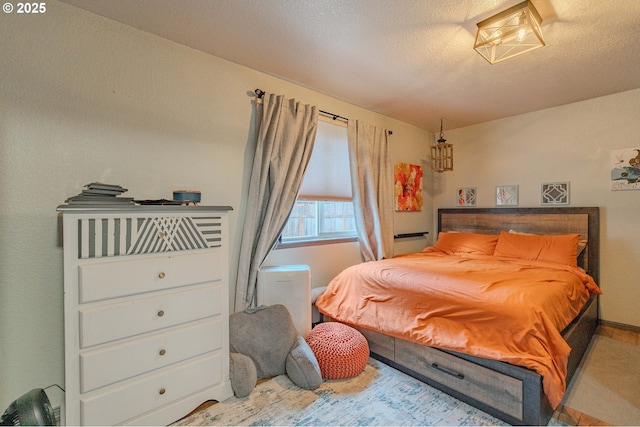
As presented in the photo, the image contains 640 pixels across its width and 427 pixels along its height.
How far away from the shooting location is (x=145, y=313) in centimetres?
153

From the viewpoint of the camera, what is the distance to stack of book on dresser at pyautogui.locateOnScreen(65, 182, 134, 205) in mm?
1442

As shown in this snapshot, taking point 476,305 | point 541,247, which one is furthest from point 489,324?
point 541,247

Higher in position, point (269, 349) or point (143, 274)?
point (143, 274)

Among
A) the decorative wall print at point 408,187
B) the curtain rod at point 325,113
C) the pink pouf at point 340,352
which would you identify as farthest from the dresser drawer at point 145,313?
the decorative wall print at point 408,187

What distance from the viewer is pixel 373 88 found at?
9.35 feet

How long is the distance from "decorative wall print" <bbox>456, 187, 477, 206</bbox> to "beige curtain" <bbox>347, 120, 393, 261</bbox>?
1.29 metres

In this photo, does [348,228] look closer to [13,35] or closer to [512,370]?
[512,370]

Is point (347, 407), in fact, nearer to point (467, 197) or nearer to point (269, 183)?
point (269, 183)

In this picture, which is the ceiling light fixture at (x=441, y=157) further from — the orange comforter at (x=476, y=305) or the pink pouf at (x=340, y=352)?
the pink pouf at (x=340, y=352)

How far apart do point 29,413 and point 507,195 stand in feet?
15.0

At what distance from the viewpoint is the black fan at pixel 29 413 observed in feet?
3.94

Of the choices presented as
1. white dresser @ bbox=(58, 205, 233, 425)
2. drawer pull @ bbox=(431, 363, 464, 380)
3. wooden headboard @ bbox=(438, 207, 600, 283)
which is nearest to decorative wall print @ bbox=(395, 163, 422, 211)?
wooden headboard @ bbox=(438, 207, 600, 283)

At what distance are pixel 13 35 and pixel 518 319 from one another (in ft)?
10.5

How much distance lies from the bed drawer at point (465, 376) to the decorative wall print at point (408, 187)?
7.06 feet
